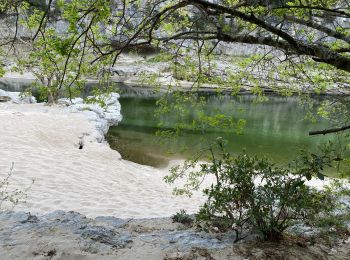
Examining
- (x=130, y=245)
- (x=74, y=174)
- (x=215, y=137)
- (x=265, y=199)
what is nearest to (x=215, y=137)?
(x=215, y=137)

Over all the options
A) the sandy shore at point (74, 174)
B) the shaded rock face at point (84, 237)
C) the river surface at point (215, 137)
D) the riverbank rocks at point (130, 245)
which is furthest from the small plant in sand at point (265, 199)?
the river surface at point (215, 137)

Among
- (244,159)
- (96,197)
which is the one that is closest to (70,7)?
(244,159)

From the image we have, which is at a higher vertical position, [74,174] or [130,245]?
[130,245]

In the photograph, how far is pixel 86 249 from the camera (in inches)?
135

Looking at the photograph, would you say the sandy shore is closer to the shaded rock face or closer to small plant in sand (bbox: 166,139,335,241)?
the shaded rock face

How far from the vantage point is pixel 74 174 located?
340 inches

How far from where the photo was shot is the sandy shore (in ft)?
21.8

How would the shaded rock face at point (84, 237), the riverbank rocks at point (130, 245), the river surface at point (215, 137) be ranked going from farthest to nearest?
the river surface at point (215, 137), the shaded rock face at point (84, 237), the riverbank rocks at point (130, 245)

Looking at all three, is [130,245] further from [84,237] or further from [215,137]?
[215,137]

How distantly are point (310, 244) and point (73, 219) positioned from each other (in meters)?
2.93

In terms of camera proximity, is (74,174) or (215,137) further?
(215,137)

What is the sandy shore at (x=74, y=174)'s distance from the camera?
6.65 m

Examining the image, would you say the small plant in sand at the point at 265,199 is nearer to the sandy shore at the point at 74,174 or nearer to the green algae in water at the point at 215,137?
the sandy shore at the point at 74,174

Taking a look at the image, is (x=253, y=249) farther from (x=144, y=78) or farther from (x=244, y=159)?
(x=144, y=78)
